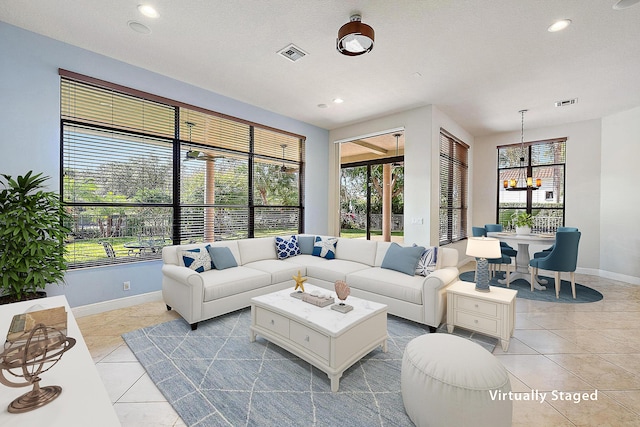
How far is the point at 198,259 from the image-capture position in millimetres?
3494

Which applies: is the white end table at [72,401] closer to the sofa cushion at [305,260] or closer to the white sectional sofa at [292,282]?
the white sectional sofa at [292,282]

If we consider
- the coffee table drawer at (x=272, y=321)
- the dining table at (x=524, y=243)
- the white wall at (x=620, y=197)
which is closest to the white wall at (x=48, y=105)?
the coffee table drawer at (x=272, y=321)

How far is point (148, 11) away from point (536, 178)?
7496 mm

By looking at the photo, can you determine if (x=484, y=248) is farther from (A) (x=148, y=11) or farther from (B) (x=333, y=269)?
(A) (x=148, y=11)

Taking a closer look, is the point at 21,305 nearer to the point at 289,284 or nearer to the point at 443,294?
the point at 289,284

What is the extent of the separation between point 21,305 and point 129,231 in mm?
1981

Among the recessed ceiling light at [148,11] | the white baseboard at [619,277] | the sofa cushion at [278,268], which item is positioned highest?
the recessed ceiling light at [148,11]

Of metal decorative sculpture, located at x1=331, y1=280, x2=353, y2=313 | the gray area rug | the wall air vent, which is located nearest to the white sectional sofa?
the gray area rug

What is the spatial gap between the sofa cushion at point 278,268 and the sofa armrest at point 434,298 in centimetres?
160

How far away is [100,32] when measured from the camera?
114 inches

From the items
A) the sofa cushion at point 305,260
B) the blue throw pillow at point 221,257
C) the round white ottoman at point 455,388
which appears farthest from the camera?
the sofa cushion at point 305,260

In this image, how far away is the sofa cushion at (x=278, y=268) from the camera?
3.75 meters

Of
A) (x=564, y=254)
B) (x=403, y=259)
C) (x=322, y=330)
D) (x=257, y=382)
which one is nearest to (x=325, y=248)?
(x=403, y=259)

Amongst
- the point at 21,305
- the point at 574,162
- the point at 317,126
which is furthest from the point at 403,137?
the point at 21,305
